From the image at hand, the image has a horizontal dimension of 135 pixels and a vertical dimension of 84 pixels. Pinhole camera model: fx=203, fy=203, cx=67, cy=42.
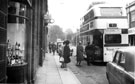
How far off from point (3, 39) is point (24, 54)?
334 cm

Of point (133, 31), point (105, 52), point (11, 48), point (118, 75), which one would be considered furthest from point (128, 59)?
point (133, 31)

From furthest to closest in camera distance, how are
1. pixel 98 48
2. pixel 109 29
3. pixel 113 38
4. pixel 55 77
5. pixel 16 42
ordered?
pixel 98 48 → pixel 113 38 → pixel 109 29 → pixel 55 77 → pixel 16 42

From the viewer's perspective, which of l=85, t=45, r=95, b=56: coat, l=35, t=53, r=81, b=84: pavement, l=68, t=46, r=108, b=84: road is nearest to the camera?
l=35, t=53, r=81, b=84: pavement

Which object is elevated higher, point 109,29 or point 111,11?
point 111,11

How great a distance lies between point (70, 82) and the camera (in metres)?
9.04

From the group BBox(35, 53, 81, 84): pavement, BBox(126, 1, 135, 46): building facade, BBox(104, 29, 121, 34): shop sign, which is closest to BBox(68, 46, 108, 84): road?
BBox(35, 53, 81, 84): pavement

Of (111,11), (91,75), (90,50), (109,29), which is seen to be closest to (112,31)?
(109,29)

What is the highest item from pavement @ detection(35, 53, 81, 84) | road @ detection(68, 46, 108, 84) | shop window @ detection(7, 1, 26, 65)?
shop window @ detection(7, 1, 26, 65)

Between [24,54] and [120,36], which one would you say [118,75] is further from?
[120,36]

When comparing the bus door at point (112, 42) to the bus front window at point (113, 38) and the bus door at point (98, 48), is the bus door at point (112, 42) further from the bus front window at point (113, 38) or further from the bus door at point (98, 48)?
the bus door at point (98, 48)

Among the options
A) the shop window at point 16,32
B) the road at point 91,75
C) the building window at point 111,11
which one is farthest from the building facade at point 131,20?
the shop window at point 16,32

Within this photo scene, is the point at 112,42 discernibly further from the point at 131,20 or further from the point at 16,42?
the point at 131,20

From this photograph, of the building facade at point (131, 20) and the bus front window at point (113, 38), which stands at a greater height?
the building facade at point (131, 20)

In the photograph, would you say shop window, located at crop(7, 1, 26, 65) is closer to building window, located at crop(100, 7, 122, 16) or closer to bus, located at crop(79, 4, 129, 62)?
bus, located at crop(79, 4, 129, 62)
